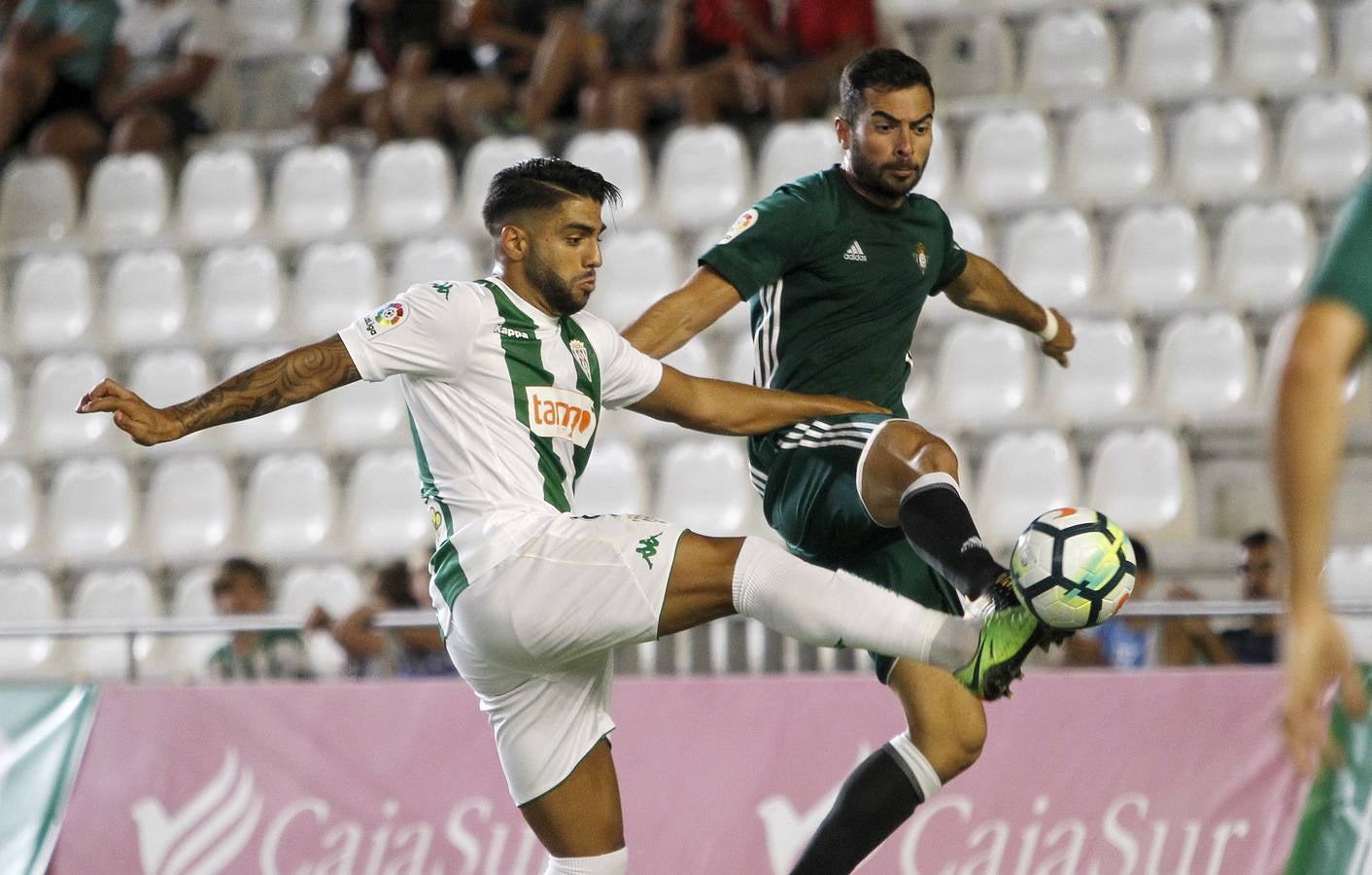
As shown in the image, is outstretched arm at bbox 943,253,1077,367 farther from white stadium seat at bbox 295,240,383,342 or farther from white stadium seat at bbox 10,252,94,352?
white stadium seat at bbox 10,252,94,352

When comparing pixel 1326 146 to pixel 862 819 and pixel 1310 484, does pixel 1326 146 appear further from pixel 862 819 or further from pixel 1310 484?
pixel 1310 484

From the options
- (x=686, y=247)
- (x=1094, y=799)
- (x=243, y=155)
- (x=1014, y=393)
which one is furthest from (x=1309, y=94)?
(x=243, y=155)

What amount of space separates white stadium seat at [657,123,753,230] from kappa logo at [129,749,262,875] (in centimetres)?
369

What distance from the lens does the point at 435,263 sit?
870cm

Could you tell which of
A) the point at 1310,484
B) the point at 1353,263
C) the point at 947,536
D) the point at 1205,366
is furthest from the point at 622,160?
the point at 1310,484

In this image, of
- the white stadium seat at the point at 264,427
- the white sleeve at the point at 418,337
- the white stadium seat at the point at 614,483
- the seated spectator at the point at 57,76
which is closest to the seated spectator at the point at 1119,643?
the white stadium seat at the point at 614,483

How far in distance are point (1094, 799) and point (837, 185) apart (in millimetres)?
2061

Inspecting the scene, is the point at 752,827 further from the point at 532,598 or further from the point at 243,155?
→ the point at 243,155

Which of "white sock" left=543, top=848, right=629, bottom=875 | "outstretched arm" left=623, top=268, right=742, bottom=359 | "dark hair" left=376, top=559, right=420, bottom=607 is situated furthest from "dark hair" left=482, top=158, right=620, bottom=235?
"dark hair" left=376, top=559, right=420, bottom=607

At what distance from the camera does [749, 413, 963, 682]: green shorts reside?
4.09m

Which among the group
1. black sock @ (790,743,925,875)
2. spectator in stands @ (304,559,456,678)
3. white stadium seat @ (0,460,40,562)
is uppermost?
white stadium seat @ (0,460,40,562)

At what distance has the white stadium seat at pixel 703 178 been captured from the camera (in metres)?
8.53

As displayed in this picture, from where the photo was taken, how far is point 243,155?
9867 millimetres

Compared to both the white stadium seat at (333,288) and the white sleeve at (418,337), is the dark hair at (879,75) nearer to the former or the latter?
the white sleeve at (418,337)
